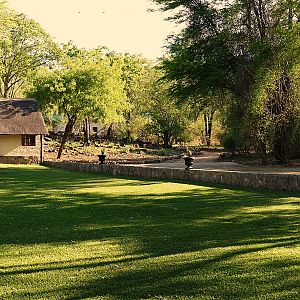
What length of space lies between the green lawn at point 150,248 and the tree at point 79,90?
23.5 meters

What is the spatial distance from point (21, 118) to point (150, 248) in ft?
107

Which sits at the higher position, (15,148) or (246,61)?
(246,61)

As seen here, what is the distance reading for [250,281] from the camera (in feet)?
17.9

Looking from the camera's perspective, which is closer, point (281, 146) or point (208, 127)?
point (281, 146)

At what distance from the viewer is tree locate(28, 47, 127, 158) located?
1421 inches

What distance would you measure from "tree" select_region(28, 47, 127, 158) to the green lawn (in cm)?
2351

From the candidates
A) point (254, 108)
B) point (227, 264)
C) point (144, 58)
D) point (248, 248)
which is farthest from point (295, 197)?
point (144, 58)

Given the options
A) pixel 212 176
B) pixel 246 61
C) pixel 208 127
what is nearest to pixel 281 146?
pixel 246 61

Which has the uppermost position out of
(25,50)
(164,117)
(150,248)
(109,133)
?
(25,50)

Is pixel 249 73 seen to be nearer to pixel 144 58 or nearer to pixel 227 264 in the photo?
pixel 227 264

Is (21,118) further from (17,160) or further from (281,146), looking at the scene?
(281,146)

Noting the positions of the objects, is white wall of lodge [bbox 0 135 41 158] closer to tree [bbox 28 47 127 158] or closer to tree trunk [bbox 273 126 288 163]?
tree [bbox 28 47 127 158]

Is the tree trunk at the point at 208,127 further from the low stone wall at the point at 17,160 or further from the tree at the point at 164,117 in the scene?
the low stone wall at the point at 17,160

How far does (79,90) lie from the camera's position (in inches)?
1421
